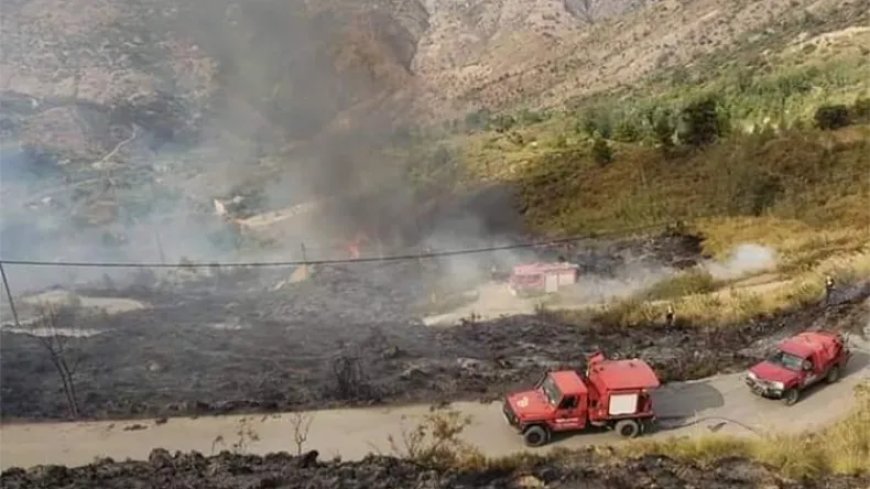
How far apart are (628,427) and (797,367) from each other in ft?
12.5

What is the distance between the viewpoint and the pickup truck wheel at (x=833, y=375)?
1920 centimetres

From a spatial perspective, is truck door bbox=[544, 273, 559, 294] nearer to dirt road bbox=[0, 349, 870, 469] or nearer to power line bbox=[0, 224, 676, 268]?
power line bbox=[0, 224, 676, 268]

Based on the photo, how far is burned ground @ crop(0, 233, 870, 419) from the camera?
66.9 feet

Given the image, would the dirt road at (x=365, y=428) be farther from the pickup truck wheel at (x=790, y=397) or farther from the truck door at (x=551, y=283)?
the truck door at (x=551, y=283)

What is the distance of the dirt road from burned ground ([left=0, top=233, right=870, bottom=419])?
1.91ft

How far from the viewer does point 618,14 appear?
81.7 meters

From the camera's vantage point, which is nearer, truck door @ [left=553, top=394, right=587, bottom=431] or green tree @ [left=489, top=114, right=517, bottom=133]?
truck door @ [left=553, top=394, right=587, bottom=431]

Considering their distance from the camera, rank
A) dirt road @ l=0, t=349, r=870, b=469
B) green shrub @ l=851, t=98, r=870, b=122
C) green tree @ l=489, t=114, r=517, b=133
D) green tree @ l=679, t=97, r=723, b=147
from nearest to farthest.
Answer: dirt road @ l=0, t=349, r=870, b=469
green shrub @ l=851, t=98, r=870, b=122
green tree @ l=679, t=97, r=723, b=147
green tree @ l=489, t=114, r=517, b=133

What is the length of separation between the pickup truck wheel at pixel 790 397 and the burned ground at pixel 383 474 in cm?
247

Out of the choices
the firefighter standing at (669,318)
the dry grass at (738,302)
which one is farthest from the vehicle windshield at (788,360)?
the firefighter standing at (669,318)

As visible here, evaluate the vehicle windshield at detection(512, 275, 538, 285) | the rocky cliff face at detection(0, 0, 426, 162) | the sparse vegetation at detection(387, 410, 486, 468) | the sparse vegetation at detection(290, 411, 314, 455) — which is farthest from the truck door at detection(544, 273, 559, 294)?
the rocky cliff face at detection(0, 0, 426, 162)

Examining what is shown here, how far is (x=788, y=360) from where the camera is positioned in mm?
18812

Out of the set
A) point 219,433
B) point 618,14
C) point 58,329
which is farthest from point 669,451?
point 618,14

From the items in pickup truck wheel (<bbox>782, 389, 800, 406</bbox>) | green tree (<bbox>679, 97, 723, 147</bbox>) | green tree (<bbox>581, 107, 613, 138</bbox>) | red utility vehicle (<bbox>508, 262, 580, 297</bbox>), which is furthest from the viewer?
green tree (<bbox>581, 107, 613, 138</bbox>)
